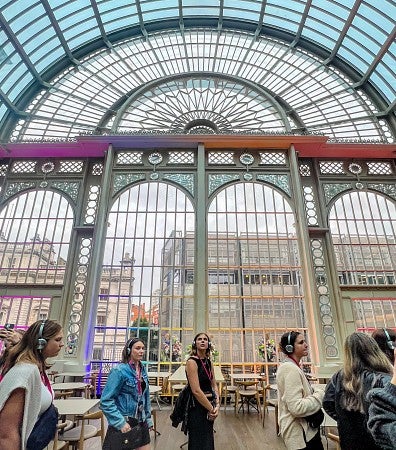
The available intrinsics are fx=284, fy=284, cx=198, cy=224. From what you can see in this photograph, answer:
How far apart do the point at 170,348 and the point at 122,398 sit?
5.29m

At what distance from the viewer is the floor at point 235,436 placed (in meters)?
3.62

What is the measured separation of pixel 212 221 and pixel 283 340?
633 cm

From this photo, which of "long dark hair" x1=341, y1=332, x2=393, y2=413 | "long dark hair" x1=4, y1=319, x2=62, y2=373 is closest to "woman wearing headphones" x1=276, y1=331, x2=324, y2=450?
"long dark hair" x1=341, y1=332, x2=393, y2=413

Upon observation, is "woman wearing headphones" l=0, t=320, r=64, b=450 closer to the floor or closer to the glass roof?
the floor

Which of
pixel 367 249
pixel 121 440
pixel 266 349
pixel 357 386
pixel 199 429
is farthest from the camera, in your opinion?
pixel 367 249

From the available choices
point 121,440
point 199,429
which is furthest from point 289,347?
point 121,440

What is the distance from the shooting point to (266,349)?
7.02 m

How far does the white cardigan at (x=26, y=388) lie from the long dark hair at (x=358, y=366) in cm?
149

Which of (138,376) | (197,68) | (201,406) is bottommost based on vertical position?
(201,406)

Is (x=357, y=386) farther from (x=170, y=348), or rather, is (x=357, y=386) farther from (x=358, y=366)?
(x=170, y=348)

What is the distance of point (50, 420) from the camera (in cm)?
137

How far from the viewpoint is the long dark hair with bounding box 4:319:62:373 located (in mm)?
1377

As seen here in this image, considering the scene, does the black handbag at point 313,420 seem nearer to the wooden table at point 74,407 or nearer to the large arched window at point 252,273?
the wooden table at point 74,407

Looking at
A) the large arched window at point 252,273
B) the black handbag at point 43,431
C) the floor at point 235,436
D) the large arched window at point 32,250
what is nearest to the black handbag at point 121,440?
the black handbag at point 43,431
